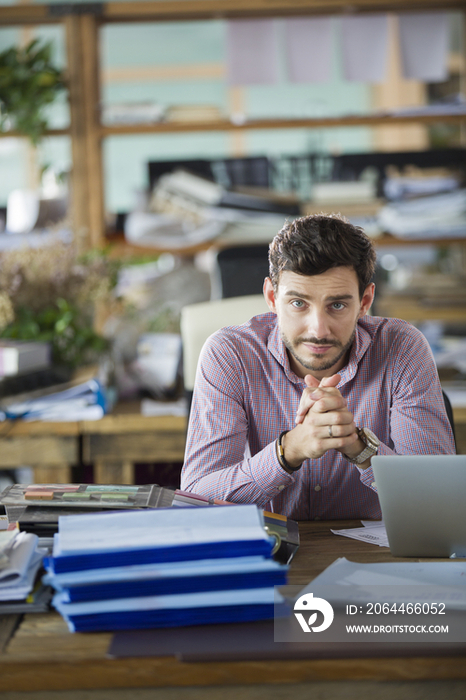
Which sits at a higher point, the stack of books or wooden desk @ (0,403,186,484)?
the stack of books

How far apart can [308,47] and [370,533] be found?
2228mm

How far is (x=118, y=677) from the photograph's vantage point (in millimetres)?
758

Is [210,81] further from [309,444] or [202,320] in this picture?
[309,444]

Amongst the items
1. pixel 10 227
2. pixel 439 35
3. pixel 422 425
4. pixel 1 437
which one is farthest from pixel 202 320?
pixel 439 35

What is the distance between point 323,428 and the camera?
3.82 ft

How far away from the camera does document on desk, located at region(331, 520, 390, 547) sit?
108cm

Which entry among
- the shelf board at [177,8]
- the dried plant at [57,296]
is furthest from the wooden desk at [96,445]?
the shelf board at [177,8]

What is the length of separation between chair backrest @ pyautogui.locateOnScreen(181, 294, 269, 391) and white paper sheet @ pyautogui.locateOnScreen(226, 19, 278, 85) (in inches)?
55.3

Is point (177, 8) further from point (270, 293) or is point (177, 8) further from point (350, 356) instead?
point (350, 356)

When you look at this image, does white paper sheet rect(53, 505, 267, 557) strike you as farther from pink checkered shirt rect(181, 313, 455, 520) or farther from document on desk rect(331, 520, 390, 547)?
pink checkered shirt rect(181, 313, 455, 520)

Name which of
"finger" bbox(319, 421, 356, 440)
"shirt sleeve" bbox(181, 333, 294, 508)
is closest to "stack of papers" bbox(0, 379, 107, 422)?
"shirt sleeve" bbox(181, 333, 294, 508)

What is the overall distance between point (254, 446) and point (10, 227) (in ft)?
6.22

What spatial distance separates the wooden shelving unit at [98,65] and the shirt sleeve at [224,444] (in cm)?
129

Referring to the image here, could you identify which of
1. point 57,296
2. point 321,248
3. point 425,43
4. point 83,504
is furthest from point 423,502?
point 425,43
